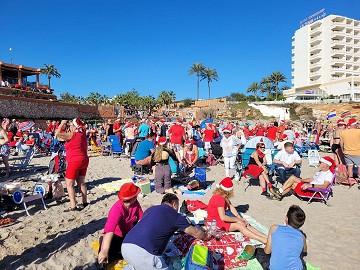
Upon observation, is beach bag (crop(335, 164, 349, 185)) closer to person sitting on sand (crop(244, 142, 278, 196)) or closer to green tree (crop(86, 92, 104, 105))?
person sitting on sand (crop(244, 142, 278, 196))

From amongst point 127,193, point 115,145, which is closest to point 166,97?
point 115,145

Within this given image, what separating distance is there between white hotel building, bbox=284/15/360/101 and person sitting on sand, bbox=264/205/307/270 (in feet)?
187

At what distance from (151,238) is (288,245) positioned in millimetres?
1344

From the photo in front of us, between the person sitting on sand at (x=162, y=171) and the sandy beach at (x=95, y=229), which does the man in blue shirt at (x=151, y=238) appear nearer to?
the sandy beach at (x=95, y=229)

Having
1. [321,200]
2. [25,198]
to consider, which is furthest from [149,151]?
[321,200]

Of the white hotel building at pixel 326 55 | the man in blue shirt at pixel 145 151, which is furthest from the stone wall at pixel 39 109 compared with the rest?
the white hotel building at pixel 326 55

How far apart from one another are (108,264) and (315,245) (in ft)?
9.18

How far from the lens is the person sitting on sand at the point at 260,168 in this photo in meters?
6.37

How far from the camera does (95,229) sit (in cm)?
437

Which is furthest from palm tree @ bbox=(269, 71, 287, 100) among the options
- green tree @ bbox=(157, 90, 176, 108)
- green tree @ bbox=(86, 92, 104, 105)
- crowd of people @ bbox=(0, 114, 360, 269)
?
crowd of people @ bbox=(0, 114, 360, 269)

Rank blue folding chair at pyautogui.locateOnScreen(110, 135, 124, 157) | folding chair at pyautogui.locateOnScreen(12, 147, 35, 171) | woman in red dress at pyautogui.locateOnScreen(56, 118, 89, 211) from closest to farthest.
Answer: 1. woman in red dress at pyautogui.locateOnScreen(56, 118, 89, 211)
2. folding chair at pyautogui.locateOnScreen(12, 147, 35, 171)
3. blue folding chair at pyautogui.locateOnScreen(110, 135, 124, 157)

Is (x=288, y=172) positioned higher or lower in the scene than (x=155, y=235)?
lower

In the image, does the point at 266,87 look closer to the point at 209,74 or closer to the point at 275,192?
the point at 209,74

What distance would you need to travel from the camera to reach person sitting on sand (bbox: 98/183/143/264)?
10.1 feet
